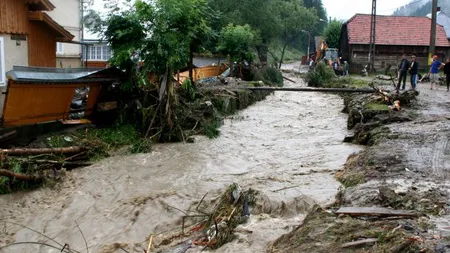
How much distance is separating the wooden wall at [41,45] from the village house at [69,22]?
36.6 ft

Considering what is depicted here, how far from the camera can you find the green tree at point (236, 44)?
28.2 m

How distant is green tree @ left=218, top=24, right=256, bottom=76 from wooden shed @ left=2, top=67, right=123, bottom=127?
14734mm

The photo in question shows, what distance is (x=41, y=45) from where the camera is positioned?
16.6m

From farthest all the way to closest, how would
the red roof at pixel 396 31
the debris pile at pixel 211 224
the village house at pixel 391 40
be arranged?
the red roof at pixel 396 31
the village house at pixel 391 40
the debris pile at pixel 211 224

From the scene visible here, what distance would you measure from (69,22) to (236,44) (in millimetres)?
11801

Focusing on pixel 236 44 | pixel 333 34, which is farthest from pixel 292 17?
pixel 236 44

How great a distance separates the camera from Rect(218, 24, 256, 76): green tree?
28.2m

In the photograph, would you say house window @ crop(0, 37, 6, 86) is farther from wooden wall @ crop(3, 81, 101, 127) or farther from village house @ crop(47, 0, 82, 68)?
village house @ crop(47, 0, 82, 68)

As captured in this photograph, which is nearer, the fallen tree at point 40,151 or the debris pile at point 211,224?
the debris pile at point 211,224

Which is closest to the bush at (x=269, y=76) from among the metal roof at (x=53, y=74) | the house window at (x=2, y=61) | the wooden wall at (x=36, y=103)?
the metal roof at (x=53, y=74)

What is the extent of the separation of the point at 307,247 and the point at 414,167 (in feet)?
14.5

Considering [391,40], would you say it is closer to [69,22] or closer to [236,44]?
[236,44]

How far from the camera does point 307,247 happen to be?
509 centimetres

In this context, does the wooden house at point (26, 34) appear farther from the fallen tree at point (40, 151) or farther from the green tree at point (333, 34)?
the green tree at point (333, 34)
